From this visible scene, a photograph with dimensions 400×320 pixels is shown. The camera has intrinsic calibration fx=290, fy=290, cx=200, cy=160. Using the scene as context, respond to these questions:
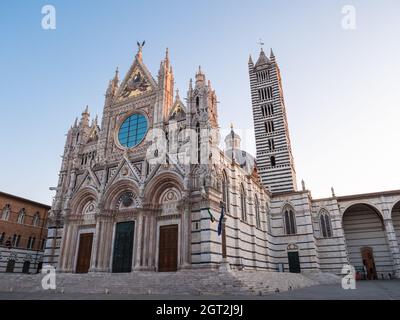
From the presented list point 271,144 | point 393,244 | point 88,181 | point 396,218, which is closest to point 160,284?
point 88,181

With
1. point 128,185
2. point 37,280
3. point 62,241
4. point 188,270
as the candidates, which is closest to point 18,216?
point 62,241

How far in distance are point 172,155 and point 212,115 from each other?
14.6ft

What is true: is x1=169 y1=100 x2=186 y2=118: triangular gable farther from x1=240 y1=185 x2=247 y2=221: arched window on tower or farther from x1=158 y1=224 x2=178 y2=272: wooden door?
x1=158 y1=224 x2=178 y2=272: wooden door

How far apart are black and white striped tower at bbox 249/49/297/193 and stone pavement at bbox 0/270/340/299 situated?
55.3 feet

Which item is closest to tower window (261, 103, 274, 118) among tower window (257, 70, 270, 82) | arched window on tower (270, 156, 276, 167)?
tower window (257, 70, 270, 82)

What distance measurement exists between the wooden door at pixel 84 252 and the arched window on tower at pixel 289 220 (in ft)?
65.0

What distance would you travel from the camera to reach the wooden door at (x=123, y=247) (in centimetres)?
2071

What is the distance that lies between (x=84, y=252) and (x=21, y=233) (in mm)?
11799

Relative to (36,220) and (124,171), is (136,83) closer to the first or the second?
(124,171)

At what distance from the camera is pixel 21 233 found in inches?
1188

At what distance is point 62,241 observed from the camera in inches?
917

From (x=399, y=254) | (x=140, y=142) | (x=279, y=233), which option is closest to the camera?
(x=140, y=142)

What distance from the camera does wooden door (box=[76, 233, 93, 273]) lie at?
22500 mm

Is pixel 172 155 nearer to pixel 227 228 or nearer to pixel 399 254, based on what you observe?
pixel 227 228
